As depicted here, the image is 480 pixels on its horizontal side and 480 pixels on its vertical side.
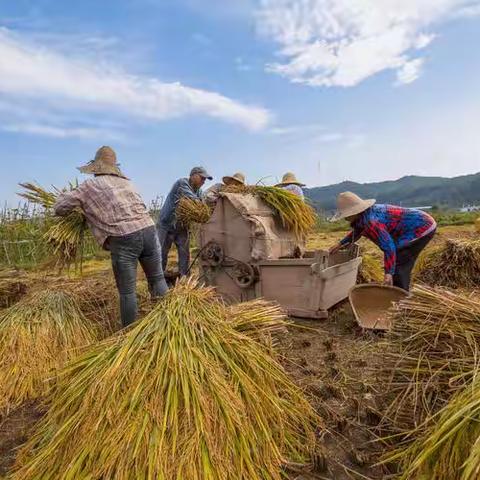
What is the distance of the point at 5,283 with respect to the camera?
5.96 metres

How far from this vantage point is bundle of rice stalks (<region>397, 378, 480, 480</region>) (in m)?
1.56

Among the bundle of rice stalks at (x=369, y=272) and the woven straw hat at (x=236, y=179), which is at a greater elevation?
the woven straw hat at (x=236, y=179)

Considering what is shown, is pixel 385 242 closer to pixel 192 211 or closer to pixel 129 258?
pixel 192 211

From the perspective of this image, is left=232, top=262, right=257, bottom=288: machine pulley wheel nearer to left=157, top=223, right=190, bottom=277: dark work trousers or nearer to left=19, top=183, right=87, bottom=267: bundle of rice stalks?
left=157, top=223, right=190, bottom=277: dark work trousers

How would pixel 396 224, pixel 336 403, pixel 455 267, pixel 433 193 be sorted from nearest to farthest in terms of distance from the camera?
1. pixel 336 403
2. pixel 396 224
3. pixel 455 267
4. pixel 433 193

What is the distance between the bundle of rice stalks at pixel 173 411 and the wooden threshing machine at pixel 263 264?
6.76ft

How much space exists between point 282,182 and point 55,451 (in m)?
4.54

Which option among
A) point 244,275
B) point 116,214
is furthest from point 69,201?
point 244,275

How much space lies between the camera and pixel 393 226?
181 inches

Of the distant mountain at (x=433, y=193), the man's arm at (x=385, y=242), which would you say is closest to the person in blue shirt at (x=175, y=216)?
the man's arm at (x=385, y=242)

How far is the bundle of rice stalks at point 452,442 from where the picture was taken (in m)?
1.56

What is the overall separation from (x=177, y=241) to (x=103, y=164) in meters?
2.18

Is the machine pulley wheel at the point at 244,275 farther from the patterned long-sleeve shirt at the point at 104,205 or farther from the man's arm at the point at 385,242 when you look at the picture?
the patterned long-sleeve shirt at the point at 104,205

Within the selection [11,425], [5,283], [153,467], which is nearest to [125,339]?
[153,467]
